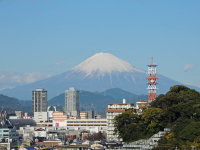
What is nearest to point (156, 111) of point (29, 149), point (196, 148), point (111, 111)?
point (196, 148)

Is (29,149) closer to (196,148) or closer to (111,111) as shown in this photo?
(111,111)

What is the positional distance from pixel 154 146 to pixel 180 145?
25.7 ft

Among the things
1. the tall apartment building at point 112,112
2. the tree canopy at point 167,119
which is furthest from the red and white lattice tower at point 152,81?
the tree canopy at point 167,119

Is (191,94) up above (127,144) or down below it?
above

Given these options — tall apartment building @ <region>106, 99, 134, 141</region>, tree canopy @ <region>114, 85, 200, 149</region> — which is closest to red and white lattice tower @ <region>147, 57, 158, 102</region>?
tall apartment building @ <region>106, 99, 134, 141</region>

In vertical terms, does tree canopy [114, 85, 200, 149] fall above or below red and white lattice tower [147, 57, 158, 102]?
below

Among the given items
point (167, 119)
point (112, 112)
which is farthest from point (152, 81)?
point (167, 119)

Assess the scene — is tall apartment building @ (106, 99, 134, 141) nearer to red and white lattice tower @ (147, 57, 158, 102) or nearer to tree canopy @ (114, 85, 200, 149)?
red and white lattice tower @ (147, 57, 158, 102)

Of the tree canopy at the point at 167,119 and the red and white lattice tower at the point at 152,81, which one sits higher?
the red and white lattice tower at the point at 152,81

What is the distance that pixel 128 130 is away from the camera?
116m

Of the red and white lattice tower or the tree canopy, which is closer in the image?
the tree canopy

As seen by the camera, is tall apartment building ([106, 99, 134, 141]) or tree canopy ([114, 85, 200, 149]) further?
tall apartment building ([106, 99, 134, 141])

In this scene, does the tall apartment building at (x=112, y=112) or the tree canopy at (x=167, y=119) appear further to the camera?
the tall apartment building at (x=112, y=112)

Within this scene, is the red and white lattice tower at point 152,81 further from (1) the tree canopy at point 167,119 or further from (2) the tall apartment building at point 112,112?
(1) the tree canopy at point 167,119
